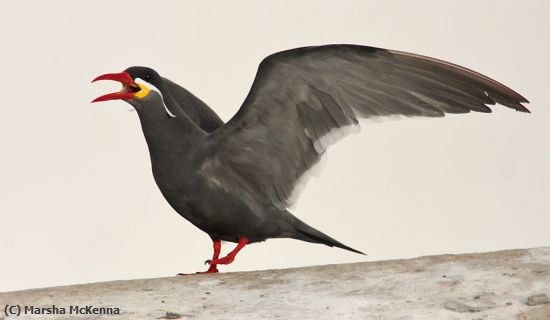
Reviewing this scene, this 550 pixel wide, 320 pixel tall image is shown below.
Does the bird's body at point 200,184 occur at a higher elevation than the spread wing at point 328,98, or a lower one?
lower

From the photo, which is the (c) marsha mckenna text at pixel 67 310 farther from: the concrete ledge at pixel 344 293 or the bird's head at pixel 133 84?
the bird's head at pixel 133 84

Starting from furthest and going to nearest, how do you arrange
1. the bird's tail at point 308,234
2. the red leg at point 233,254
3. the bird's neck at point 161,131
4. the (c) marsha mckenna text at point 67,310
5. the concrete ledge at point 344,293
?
the bird's tail at point 308,234 → the red leg at point 233,254 → the bird's neck at point 161,131 → the (c) marsha mckenna text at point 67,310 → the concrete ledge at point 344,293

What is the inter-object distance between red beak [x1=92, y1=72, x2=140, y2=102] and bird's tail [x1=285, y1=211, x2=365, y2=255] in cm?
97

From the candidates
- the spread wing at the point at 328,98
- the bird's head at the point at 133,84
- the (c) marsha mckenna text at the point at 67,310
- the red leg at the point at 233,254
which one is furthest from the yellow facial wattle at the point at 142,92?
the (c) marsha mckenna text at the point at 67,310

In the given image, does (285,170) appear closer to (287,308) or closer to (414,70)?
(414,70)

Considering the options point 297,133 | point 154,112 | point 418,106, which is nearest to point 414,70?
point 418,106

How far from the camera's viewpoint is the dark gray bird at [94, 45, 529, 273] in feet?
14.9

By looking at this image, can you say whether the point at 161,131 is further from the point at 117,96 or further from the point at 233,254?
the point at 233,254

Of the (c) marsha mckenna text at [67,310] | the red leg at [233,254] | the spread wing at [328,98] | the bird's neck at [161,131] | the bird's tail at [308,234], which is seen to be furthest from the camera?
the bird's tail at [308,234]

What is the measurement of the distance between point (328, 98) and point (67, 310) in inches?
61.5

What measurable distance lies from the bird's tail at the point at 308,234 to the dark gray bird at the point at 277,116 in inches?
2.8

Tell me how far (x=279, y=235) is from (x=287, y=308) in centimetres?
111

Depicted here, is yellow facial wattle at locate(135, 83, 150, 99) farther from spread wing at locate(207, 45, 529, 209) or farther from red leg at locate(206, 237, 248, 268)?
red leg at locate(206, 237, 248, 268)

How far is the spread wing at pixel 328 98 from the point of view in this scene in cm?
450
